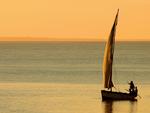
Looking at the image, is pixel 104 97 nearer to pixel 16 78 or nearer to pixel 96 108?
pixel 96 108

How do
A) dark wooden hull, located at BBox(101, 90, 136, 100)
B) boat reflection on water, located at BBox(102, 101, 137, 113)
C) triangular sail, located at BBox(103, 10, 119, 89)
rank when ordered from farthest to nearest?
triangular sail, located at BBox(103, 10, 119, 89), dark wooden hull, located at BBox(101, 90, 136, 100), boat reflection on water, located at BBox(102, 101, 137, 113)

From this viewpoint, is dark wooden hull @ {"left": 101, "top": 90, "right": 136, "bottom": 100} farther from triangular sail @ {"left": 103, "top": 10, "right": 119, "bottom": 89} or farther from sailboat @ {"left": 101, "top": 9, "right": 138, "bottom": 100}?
triangular sail @ {"left": 103, "top": 10, "right": 119, "bottom": 89}

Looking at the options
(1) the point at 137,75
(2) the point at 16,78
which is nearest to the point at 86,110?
(2) the point at 16,78

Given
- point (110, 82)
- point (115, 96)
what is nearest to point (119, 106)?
point (115, 96)

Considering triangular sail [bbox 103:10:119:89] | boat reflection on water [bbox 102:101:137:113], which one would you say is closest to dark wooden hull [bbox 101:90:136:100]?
boat reflection on water [bbox 102:101:137:113]

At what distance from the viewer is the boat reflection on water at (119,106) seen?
53.6 metres

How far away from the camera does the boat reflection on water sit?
53625 millimetres

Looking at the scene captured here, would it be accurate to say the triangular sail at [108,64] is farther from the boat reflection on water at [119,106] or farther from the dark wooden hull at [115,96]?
the boat reflection on water at [119,106]

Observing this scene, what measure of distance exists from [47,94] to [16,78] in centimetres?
2129

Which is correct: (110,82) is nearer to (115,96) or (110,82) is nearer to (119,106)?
Answer: (115,96)

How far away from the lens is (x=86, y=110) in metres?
52.9

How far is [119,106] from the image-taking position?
56.3 metres

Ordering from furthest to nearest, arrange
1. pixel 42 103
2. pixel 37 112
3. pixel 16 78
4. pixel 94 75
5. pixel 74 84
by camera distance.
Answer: pixel 94 75
pixel 16 78
pixel 74 84
pixel 42 103
pixel 37 112

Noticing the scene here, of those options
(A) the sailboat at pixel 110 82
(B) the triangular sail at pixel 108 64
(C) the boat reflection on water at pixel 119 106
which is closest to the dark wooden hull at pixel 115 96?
(A) the sailboat at pixel 110 82
